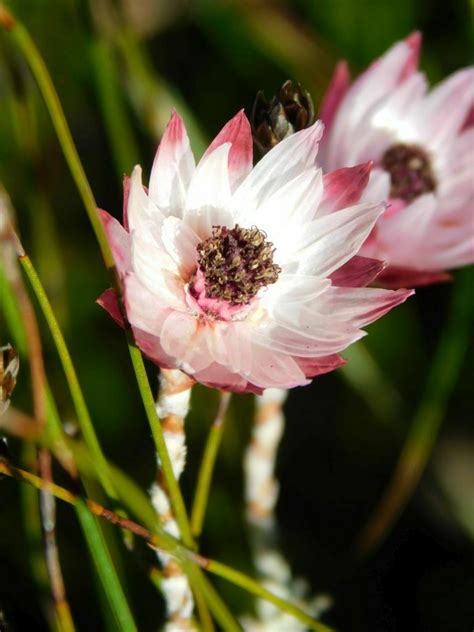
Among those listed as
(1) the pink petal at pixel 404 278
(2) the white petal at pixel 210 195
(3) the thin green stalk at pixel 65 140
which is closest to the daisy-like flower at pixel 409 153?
(1) the pink petal at pixel 404 278

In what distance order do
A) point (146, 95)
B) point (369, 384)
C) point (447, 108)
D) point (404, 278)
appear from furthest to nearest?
1. point (369, 384)
2. point (146, 95)
3. point (447, 108)
4. point (404, 278)

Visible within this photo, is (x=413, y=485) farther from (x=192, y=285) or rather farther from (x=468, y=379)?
(x=192, y=285)

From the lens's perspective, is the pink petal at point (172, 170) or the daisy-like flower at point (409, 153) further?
the daisy-like flower at point (409, 153)

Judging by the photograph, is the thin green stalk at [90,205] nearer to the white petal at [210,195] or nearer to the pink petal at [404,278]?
the white petal at [210,195]

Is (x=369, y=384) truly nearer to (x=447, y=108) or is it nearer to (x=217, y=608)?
(x=447, y=108)

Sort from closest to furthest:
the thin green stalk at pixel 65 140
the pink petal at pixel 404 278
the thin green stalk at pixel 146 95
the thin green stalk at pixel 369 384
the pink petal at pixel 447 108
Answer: the thin green stalk at pixel 65 140
the pink petal at pixel 404 278
the pink petal at pixel 447 108
the thin green stalk at pixel 146 95
the thin green stalk at pixel 369 384

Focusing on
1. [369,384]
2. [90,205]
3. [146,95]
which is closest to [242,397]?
[369,384]

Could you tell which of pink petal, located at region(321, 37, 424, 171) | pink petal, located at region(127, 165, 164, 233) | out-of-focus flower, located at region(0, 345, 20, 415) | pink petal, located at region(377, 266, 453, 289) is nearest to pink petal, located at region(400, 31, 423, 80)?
pink petal, located at region(321, 37, 424, 171)
